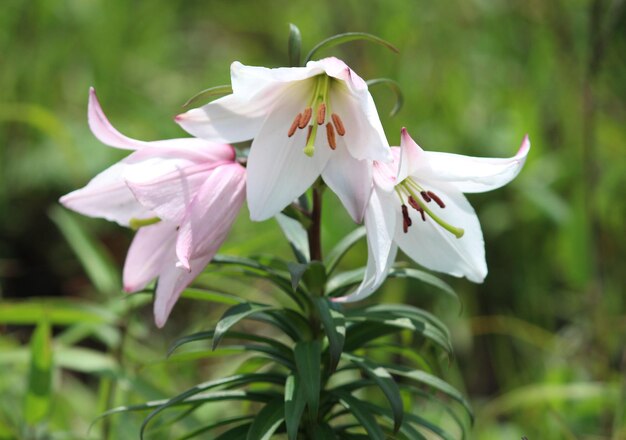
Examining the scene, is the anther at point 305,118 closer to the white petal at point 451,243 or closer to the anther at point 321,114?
the anther at point 321,114

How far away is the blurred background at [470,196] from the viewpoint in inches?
76.4

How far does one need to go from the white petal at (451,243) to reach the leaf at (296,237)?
0.53 feet

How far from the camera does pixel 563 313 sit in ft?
8.91

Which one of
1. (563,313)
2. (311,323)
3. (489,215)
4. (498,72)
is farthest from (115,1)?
(311,323)

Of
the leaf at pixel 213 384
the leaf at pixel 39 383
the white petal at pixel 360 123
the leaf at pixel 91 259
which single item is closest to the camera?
the white petal at pixel 360 123

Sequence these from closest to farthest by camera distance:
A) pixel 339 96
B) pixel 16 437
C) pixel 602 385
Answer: pixel 339 96 → pixel 16 437 → pixel 602 385

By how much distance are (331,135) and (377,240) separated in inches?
5.7

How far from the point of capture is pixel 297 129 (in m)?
1.10

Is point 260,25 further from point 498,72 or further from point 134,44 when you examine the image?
point 498,72

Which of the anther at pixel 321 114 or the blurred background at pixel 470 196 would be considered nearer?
the anther at pixel 321 114

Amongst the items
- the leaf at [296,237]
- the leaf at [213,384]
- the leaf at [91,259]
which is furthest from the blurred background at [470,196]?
the leaf at [213,384]

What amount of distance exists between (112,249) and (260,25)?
2.05 m

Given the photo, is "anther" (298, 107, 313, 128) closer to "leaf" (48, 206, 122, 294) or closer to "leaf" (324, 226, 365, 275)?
"leaf" (324, 226, 365, 275)

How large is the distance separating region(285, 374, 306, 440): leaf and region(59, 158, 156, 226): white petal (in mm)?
287
